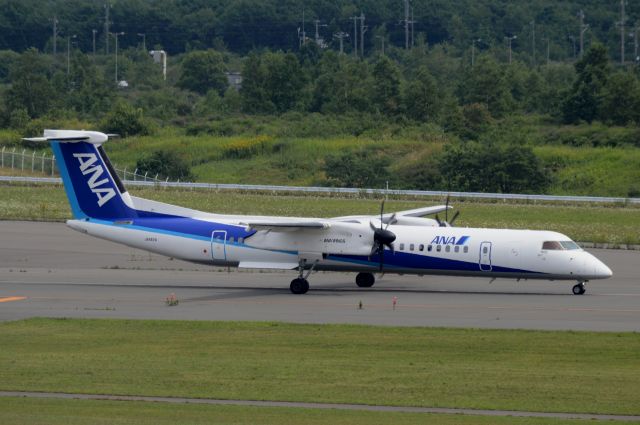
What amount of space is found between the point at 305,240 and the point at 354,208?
2425 centimetres

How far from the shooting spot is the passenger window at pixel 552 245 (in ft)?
95.2

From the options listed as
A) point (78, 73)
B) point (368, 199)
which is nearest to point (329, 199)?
point (368, 199)

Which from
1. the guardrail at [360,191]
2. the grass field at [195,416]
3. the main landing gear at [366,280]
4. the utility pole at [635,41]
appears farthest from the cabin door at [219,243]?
the utility pole at [635,41]

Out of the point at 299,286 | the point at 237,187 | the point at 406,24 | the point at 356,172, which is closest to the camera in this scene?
the point at 299,286

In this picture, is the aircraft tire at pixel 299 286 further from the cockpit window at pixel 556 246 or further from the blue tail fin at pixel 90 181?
the cockpit window at pixel 556 246

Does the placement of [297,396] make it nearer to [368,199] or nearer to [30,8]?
[368,199]

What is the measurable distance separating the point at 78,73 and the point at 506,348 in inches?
3760

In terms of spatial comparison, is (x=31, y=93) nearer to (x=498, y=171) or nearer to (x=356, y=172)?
(x=356, y=172)

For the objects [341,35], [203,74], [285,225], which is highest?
[341,35]

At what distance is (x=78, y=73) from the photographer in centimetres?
11081

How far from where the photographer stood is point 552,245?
95.5ft

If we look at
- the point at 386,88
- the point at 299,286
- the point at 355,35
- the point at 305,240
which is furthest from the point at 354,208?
the point at 355,35

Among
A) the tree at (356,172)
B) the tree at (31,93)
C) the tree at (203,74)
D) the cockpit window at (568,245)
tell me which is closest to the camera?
the cockpit window at (568,245)

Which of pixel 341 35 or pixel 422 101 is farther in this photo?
pixel 341 35
